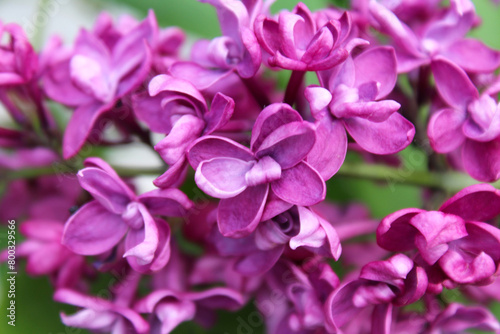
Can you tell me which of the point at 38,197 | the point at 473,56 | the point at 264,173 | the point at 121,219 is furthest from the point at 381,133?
the point at 38,197

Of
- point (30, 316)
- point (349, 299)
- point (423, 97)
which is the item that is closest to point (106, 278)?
point (30, 316)

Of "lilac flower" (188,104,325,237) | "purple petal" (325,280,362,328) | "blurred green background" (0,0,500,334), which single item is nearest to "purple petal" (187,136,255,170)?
"lilac flower" (188,104,325,237)

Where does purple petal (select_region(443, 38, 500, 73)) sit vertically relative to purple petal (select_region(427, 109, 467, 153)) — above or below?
above

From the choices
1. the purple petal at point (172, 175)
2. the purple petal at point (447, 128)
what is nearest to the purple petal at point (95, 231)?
the purple petal at point (172, 175)

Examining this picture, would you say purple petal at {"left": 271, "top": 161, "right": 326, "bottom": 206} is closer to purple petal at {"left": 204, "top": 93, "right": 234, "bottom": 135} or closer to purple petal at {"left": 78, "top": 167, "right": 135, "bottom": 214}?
purple petal at {"left": 204, "top": 93, "right": 234, "bottom": 135}

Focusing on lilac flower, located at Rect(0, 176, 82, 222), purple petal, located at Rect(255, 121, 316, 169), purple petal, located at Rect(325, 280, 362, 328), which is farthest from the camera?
lilac flower, located at Rect(0, 176, 82, 222)

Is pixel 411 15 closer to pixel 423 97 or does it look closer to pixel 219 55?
pixel 423 97

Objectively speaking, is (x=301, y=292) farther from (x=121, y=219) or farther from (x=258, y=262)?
(x=121, y=219)
